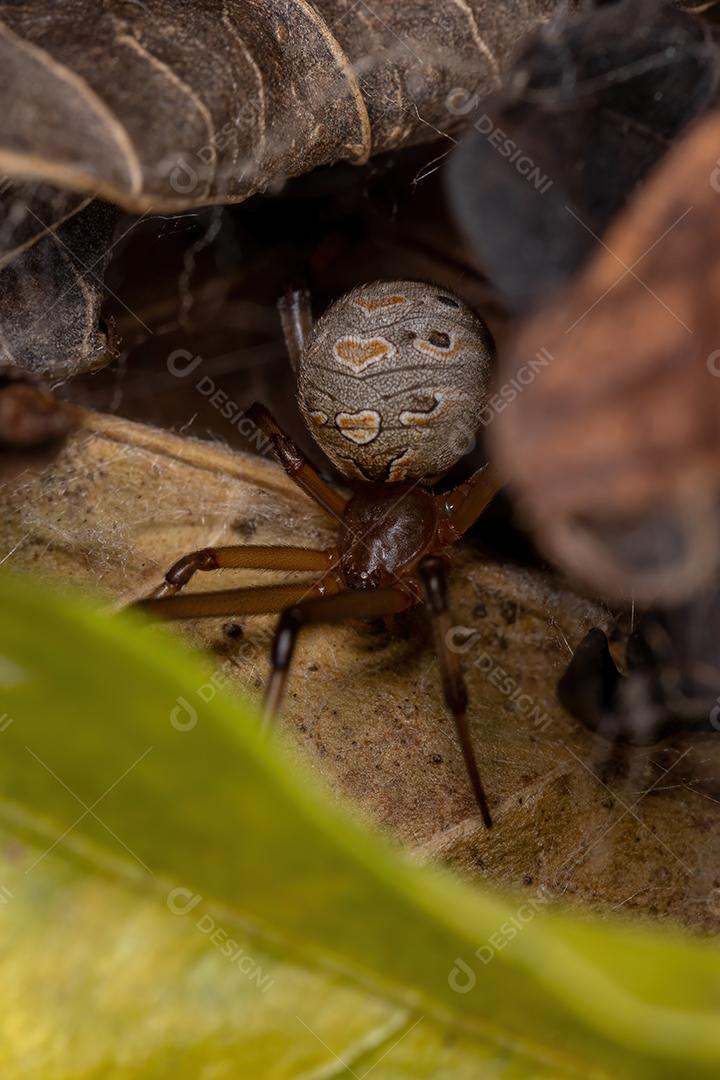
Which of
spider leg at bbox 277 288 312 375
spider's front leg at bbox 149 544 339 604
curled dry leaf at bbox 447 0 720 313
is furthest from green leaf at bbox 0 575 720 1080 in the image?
spider leg at bbox 277 288 312 375

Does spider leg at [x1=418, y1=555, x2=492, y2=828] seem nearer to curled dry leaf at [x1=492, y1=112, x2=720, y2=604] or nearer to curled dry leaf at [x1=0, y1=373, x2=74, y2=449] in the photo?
curled dry leaf at [x1=492, y1=112, x2=720, y2=604]

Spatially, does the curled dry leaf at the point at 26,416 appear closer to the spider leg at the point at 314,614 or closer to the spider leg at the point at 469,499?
the spider leg at the point at 314,614

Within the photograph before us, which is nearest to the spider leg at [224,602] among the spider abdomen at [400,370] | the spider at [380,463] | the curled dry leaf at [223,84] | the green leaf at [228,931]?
the spider at [380,463]

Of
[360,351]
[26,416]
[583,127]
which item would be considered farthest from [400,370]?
[26,416]

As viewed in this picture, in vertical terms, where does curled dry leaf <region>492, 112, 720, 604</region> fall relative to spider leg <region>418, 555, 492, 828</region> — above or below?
above

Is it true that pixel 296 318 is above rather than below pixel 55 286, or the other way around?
below

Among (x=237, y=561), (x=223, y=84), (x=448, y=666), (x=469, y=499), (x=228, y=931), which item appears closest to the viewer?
(x=228, y=931)

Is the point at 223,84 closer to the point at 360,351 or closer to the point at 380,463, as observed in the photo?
the point at 360,351
